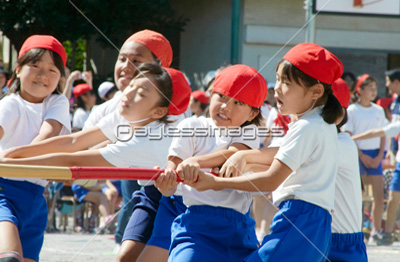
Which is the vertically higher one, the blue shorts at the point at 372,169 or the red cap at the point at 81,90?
the red cap at the point at 81,90

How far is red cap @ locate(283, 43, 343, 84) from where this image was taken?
3184 mm

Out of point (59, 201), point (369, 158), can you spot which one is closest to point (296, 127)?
point (369, 158)

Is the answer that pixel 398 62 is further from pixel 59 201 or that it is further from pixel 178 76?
pixel 178 76

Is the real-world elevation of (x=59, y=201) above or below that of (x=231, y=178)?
below

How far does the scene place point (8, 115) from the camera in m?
3.88

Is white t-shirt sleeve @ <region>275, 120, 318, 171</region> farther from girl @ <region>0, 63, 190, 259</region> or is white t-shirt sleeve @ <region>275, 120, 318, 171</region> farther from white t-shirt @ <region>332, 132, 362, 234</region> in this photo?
girl @ <region>0, 63, 190, 259</region>

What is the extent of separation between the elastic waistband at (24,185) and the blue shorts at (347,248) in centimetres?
169

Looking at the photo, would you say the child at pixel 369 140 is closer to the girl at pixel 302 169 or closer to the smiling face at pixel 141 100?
the smiling face at pixel 141 100

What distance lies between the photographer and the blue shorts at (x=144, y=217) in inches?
153

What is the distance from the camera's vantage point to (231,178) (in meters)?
3.13

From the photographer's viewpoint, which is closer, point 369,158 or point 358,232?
point 358,232

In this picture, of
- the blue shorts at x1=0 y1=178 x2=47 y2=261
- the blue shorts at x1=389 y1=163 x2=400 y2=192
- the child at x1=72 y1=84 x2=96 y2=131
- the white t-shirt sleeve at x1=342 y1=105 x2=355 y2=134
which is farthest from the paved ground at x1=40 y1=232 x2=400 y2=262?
the blue shorts at x1=0 y1=178 x2=47 y2=261

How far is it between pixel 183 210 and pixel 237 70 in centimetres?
84

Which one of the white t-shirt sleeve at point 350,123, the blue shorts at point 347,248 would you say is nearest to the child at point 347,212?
the blue shorts at point 347,248
